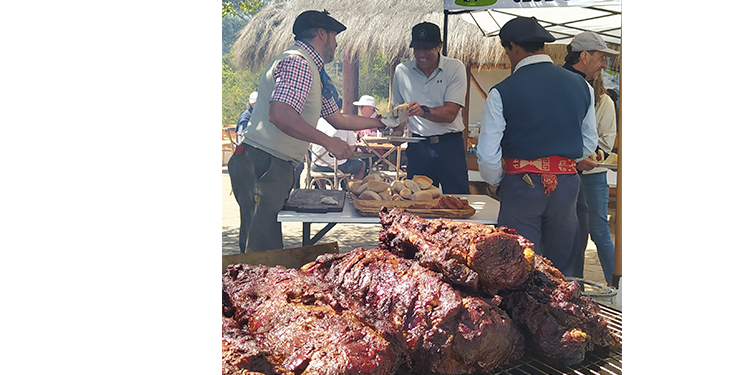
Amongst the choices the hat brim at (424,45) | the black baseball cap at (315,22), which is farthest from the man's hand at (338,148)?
the hat brim at (424,45)

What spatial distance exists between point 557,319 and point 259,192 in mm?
2143

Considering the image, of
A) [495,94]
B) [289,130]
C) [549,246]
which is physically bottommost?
[549,246]

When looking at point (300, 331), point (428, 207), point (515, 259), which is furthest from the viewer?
point (428, 207)

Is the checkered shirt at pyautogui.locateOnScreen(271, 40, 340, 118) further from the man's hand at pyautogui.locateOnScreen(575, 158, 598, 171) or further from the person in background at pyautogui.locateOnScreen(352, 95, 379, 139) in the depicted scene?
the man's hand at pyautogui.locateOnScreen(575, 158, 598, 171)

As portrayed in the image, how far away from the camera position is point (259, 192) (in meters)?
3.41

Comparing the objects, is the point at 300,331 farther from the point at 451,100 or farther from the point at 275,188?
the point at 451,100

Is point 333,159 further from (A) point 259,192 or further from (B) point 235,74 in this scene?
(B) point 235,74

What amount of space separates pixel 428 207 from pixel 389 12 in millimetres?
1312

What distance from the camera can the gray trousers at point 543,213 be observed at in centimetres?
347

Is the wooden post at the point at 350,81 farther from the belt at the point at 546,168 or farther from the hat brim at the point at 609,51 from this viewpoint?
the hat brim at the point at 609,51

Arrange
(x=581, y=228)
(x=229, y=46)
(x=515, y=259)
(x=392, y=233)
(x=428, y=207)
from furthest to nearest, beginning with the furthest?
(x=581, y=228)
(x=428, y=207)
(x=229, y=46)
(x=392, y=233)
(x=515, y=259)

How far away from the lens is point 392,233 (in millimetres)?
2145

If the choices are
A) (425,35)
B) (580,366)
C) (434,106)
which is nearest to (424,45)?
(425,35)

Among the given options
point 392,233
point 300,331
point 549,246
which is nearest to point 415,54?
point 549,246
